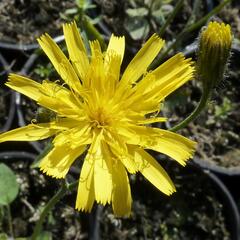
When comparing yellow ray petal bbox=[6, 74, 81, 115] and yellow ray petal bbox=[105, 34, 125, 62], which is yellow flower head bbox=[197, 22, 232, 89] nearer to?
yellow ray petal bbox=[105, 34, 125, 62]

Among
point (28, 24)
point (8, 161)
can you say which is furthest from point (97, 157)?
point (28, 24)

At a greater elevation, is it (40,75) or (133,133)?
(40,75)

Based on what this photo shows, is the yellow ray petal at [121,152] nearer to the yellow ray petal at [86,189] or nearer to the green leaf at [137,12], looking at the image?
the yellow ray petal at [86,189]

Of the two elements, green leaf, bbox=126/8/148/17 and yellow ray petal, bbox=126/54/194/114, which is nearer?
yellow ray petal, bbox=126/54/194/114

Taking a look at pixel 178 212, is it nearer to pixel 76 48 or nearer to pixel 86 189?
pixel 86 189

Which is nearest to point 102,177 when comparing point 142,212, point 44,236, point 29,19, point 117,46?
point 117,46

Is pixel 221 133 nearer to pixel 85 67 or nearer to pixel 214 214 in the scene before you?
pixel 214 214

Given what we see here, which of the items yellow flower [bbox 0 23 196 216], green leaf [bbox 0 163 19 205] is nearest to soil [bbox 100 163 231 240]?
green leaf [bbox 0 163 19 205]

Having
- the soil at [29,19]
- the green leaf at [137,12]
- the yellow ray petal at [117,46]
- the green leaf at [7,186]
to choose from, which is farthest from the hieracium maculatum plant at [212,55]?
the soil at [29,19]
